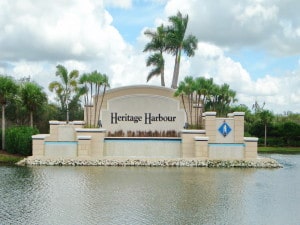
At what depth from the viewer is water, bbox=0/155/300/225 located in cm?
1276

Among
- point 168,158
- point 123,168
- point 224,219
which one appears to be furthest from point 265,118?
Answer: point 224,219

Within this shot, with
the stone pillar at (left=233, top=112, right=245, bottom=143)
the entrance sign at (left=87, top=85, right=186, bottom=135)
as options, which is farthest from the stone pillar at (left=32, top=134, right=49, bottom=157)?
the stone pillar at (left=233, top=112, right=245, bottom=143)

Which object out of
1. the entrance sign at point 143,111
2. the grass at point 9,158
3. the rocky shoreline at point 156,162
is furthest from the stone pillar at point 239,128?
the grass at point 9,158

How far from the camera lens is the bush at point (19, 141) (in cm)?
2839

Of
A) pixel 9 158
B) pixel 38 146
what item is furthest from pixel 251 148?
pixel 9 158

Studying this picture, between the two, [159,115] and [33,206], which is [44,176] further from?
[159,115]

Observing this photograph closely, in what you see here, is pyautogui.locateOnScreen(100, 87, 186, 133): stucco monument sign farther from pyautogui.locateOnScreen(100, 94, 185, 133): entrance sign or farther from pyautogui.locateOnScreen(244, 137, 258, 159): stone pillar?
pyautogui.locateOnScreen(244, 137, 258, 159): stone pillar

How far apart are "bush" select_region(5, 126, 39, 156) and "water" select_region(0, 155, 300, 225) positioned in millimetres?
5141

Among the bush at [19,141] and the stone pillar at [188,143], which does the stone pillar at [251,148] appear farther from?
the bush at [19,141]

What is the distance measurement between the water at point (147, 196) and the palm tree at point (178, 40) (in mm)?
19863

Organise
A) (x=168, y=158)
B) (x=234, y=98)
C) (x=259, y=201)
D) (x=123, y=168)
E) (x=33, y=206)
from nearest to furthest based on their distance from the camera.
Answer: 1. (x=33, y=206)
2. (x=259, y=201)
3. (x=123, y=168)
4. (x=168, y=158)
5. (x=234, y=98)

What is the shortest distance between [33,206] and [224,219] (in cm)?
554

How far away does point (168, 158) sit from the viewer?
27.0 metres

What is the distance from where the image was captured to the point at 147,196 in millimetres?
15805
